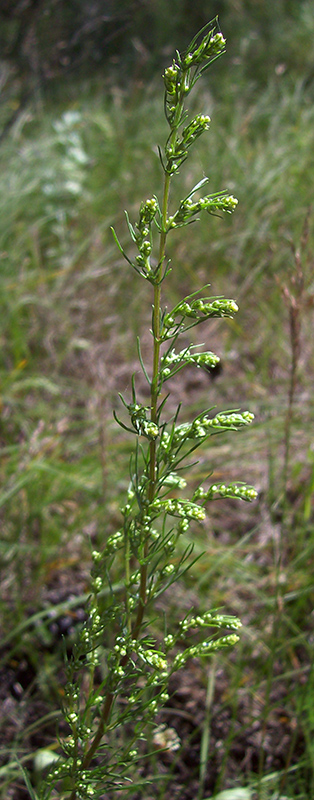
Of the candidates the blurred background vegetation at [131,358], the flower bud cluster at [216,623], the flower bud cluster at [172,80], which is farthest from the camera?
the blurred background vegetation at [131,358]

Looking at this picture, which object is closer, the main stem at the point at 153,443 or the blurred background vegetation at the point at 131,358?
the main stem at the point at 153,443

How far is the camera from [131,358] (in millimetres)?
2842

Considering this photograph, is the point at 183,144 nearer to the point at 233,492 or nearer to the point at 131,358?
the point at 233,492

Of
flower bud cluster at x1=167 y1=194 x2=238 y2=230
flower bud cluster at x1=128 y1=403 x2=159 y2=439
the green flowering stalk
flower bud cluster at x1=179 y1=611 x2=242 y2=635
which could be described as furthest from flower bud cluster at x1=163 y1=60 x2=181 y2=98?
flower bud cluster at x1=179 y1=611 x2=242 y2=635

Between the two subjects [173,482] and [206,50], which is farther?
[173,482]

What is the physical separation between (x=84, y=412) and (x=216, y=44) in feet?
5.83

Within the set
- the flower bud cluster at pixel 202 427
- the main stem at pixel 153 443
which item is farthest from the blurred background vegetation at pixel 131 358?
the flower bud cluster at pixel 202 427

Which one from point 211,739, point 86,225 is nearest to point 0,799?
point 211,739

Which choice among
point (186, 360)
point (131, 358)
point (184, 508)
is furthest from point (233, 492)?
point (131, 358)

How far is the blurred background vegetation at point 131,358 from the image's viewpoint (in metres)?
1.61

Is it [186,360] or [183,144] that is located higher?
[183,144]

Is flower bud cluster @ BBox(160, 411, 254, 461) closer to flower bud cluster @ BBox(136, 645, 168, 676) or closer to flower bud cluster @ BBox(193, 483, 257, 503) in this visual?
flower bud cluster @ BBox(193, 483, 257, 503)

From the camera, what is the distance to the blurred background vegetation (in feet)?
5.28

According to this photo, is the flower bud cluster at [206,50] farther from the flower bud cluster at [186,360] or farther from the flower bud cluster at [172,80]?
the flower bud cluster at [186,360]
